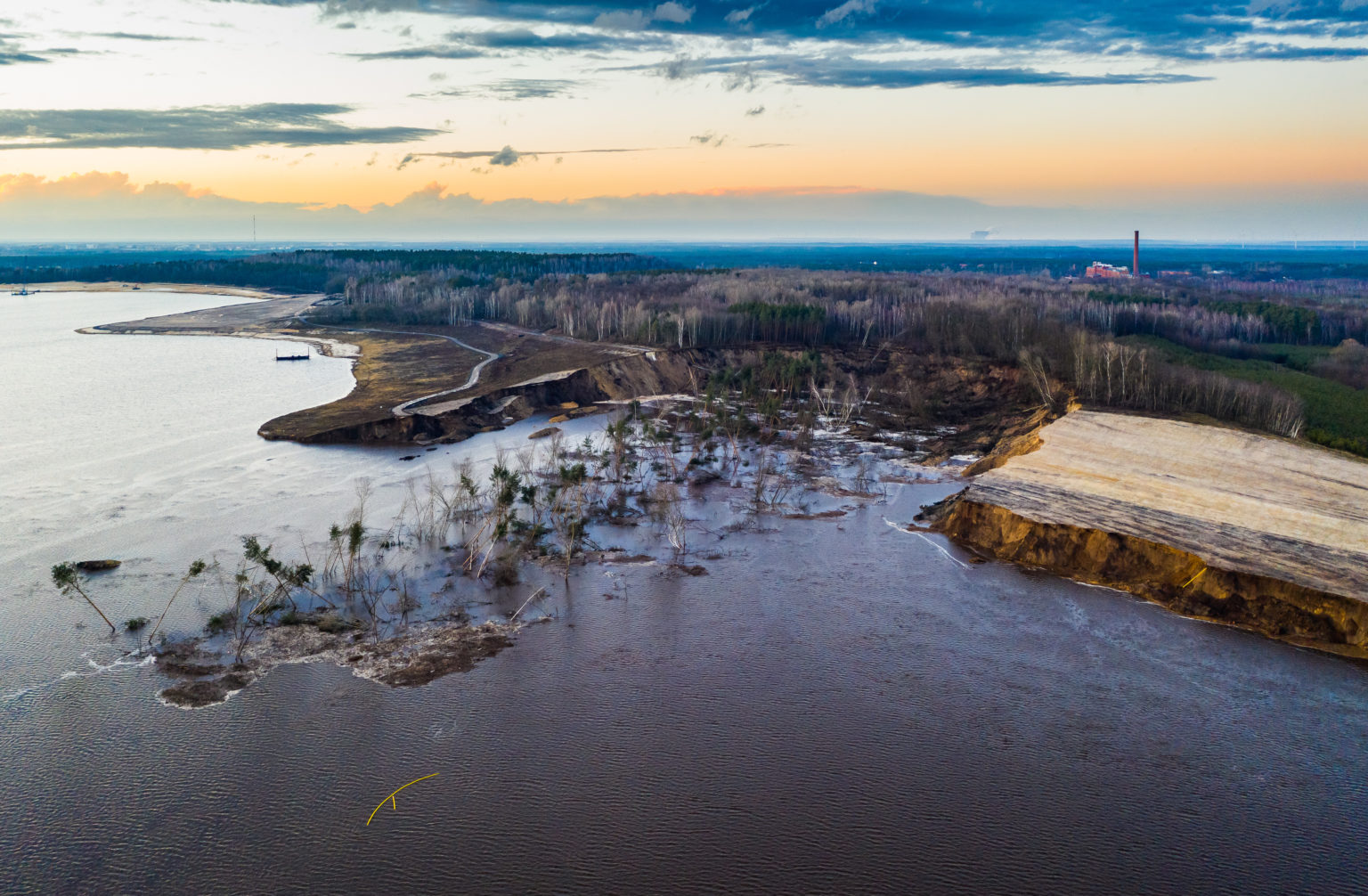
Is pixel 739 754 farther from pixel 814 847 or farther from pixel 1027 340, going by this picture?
pixel 1027 340

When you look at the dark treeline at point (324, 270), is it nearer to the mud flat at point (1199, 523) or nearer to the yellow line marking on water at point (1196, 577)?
the mud flat at point (1199, 523)

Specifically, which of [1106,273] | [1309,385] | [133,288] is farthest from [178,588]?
[133,288]

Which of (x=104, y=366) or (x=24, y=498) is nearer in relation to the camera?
(x=24, y=498)

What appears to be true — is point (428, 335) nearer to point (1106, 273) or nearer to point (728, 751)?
point (728, 751)

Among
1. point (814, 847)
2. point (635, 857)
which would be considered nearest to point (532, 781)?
point (635, 857)

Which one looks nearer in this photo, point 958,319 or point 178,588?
point 178,588
